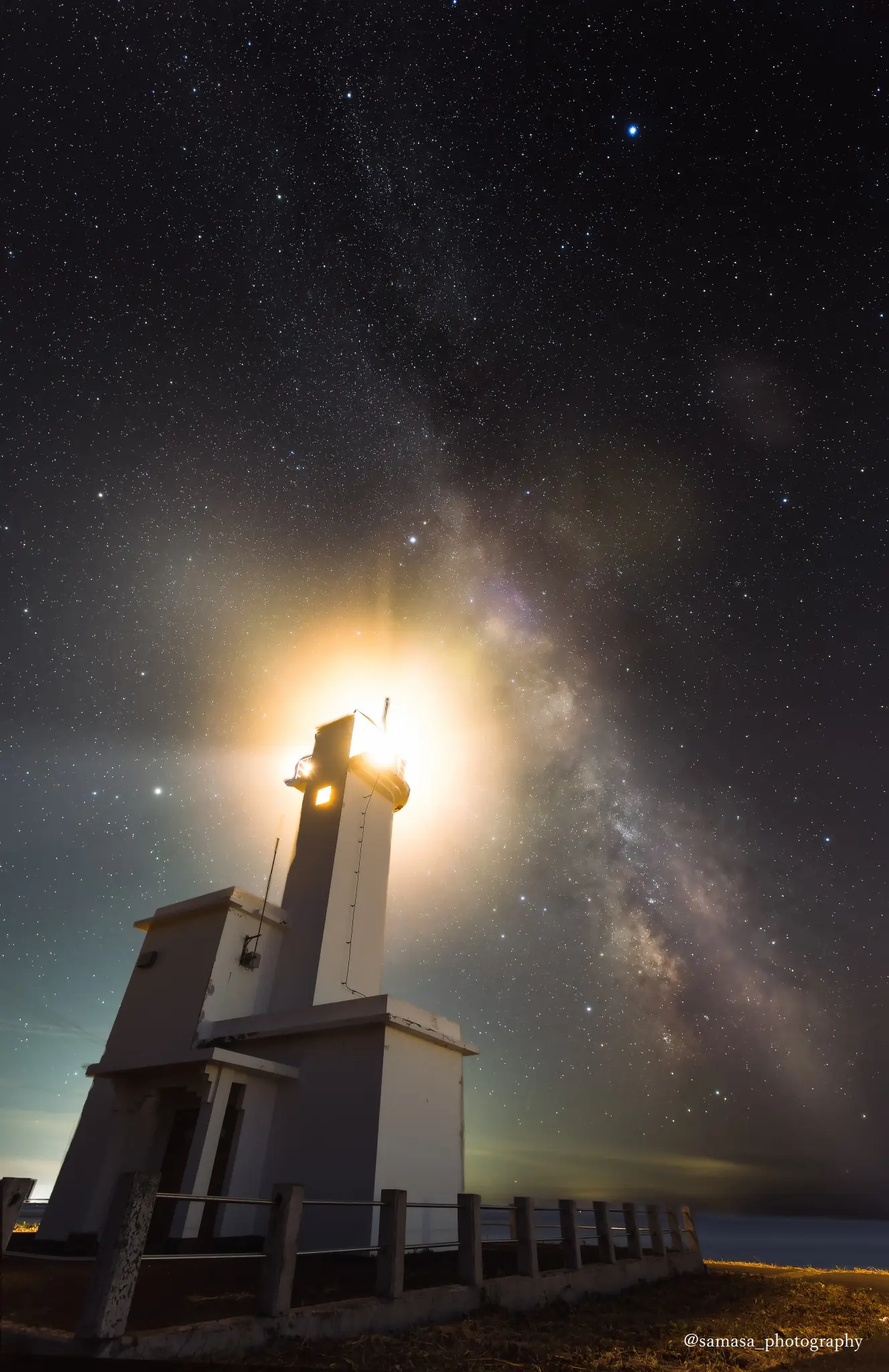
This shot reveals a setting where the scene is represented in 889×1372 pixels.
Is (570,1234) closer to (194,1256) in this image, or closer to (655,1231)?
(655,1231)

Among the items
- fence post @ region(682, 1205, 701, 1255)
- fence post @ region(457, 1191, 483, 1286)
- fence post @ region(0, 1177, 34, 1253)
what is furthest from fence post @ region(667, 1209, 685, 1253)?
fence post @ region(0, 1177, 34, 1253)

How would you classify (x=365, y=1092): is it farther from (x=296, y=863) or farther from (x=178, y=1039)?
(x=296, y=863)

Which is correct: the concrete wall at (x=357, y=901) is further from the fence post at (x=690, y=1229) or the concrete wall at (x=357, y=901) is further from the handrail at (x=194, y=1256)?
the handrail at (x=194, y=1256)

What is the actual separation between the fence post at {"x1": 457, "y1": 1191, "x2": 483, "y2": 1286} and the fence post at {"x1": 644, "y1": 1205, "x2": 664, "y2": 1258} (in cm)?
759

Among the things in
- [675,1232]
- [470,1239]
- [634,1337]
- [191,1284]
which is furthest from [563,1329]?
[675,1232]

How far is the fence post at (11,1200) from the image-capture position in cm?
588

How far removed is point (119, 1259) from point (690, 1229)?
50.2 feet

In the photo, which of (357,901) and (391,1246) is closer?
(391,1246)

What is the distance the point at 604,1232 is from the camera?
36.9 ft

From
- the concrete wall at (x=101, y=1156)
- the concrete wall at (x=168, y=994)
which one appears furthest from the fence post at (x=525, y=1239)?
the concrete wall at (x=101, y=1156)

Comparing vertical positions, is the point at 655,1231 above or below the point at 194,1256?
above

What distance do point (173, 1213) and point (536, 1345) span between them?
8.73 m

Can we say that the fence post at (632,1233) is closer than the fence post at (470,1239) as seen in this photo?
No

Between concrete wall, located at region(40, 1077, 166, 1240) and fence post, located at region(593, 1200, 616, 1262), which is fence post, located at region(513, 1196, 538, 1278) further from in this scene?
concrete wall, located at region(40, 1077, 166, 1240)
